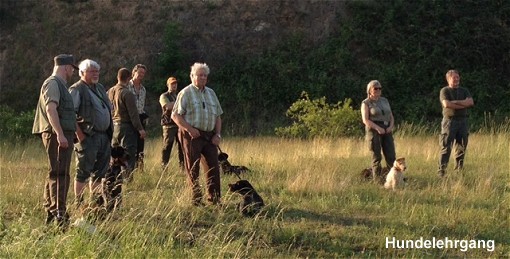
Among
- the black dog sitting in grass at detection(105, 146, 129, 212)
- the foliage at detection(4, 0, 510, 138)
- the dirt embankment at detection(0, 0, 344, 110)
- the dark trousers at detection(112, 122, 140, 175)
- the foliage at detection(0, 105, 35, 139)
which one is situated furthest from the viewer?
the dirt embankment at detection(0, 0, 344, 110)

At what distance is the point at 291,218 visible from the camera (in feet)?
23.2

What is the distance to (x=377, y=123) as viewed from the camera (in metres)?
9.38

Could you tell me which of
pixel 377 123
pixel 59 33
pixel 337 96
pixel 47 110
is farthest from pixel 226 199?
pixel 59 33

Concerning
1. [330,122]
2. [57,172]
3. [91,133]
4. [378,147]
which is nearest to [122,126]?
[91,133]

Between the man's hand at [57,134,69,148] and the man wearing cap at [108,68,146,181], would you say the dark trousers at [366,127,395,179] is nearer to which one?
the man wearing cap at [108,68,146,181]

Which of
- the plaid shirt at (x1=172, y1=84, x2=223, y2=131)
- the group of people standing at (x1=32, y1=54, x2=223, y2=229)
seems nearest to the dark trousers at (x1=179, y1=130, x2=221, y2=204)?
the group of people standing at (x1=32, y1=54, x2=223, y2=229)

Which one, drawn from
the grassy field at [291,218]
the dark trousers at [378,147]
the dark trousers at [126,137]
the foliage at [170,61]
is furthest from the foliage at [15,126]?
the dark trousers at [378,147]

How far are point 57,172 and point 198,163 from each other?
171cm

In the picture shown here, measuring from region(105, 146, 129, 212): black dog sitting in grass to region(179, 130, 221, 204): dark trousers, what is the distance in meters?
0.81

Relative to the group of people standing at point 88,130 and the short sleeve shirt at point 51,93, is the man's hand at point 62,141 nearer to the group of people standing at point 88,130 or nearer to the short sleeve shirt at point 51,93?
the group of people standing at point 88,130

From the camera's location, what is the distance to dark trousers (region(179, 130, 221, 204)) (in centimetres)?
729

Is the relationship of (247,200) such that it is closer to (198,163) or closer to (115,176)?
(198,163)

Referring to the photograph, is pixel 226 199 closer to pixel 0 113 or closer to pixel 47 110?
pixel 47 110

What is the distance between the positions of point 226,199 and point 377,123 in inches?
126
